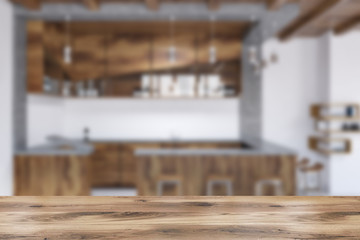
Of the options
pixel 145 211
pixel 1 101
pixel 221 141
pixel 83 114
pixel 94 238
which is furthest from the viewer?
pixel 83 114

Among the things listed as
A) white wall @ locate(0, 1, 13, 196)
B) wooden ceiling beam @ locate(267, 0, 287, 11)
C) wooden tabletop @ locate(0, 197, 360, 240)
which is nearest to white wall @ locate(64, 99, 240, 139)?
white wall @ locate(0, 1, 13, 196)

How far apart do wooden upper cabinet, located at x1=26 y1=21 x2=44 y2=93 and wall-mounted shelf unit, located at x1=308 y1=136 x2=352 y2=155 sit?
5.09m

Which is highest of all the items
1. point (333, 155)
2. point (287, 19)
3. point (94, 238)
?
point (287, 19)

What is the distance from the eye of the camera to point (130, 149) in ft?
20.1

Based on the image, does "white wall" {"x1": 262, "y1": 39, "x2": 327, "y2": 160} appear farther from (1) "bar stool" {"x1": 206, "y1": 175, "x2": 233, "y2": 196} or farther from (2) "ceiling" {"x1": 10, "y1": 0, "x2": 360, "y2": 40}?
(1) "bar stool" {"x1": 206, "y1": 175, "x2": 233, "y2": 196}

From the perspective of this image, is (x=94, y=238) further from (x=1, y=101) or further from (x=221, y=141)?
(x=221, y=141)

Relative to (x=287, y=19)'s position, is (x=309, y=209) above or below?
below

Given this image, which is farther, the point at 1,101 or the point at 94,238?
the point at 1,101

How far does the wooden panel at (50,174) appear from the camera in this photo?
4.64 m

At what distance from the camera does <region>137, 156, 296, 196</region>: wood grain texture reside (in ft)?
14.5

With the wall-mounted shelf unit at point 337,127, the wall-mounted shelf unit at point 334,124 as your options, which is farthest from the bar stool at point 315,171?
the wall-mounted shelf unit at point 337,127

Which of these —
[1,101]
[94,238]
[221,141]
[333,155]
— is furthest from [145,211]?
[333,155]

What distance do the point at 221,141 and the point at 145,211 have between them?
16.6ft

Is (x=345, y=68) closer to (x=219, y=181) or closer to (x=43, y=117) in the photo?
(x=219, y=181)
